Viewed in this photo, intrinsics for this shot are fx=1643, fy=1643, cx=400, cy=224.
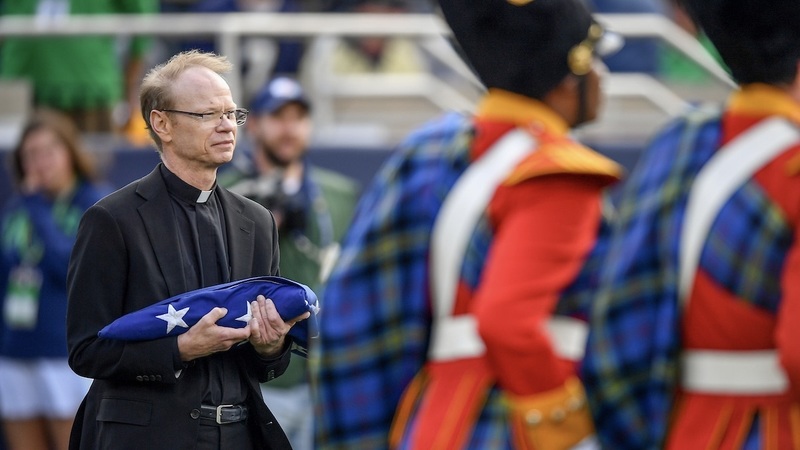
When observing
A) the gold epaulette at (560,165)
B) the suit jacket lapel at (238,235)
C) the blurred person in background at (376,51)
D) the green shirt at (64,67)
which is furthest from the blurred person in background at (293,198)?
the gold epaulette at (560,165)

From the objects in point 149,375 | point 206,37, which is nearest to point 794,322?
point 149,375

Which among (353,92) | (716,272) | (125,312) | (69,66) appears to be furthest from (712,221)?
(353,92)

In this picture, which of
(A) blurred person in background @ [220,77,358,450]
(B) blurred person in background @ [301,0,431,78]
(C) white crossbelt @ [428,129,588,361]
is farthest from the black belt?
(B) blurred person in background @ [301,0,431,78]

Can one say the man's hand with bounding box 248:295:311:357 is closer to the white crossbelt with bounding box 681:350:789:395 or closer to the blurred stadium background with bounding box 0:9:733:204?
the white crossbelt with bounding box 681:350:789:395

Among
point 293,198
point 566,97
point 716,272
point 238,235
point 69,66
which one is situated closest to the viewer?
point 716,272

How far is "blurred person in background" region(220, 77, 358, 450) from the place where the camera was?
7289 mm

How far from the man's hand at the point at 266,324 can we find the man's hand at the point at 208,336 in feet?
0.08

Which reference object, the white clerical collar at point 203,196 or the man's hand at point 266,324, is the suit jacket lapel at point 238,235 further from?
the man's hand at point 266,324

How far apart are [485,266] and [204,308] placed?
84cm

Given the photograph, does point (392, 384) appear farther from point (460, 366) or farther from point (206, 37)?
point (206, 37)

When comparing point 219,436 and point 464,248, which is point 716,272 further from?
point 219,436

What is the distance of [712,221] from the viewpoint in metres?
3.60

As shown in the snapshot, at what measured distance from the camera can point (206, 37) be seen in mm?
9266

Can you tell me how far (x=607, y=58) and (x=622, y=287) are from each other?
265 inches
